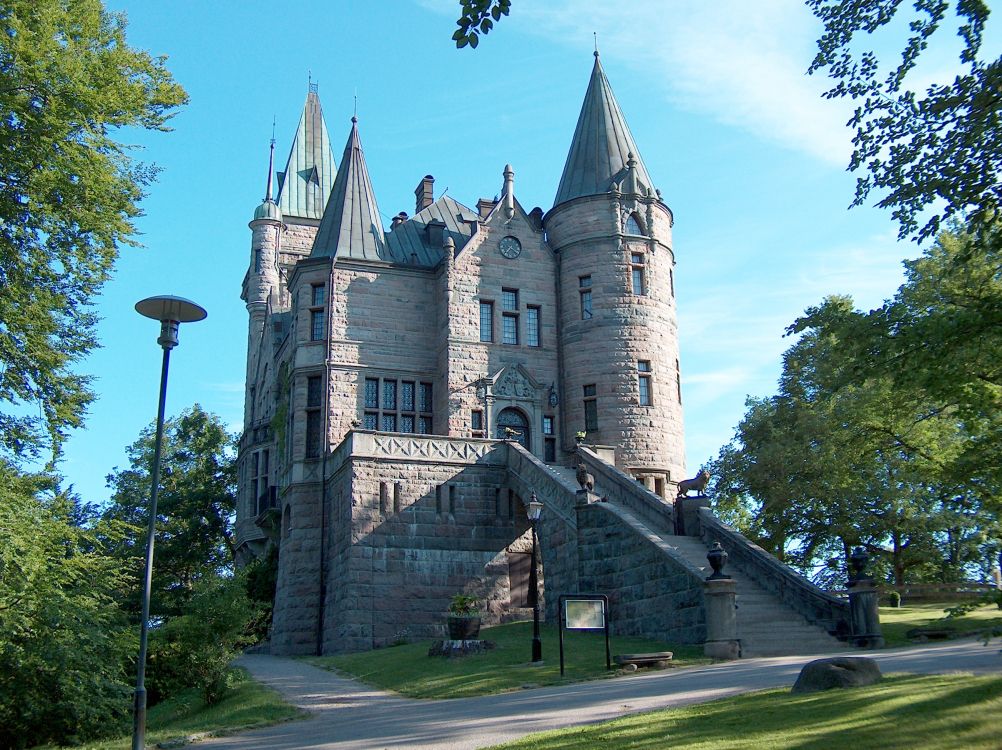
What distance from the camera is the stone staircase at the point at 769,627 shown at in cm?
2081

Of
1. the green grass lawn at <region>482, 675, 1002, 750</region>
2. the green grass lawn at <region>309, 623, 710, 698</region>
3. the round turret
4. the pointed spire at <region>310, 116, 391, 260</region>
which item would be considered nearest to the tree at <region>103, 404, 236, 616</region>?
the round turret

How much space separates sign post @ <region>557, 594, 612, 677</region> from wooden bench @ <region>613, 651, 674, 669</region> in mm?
300

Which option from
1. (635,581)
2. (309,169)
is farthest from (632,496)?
(309,169)

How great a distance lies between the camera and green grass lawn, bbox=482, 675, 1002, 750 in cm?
934

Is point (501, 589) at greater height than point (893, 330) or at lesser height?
lesser

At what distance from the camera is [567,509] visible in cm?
2795

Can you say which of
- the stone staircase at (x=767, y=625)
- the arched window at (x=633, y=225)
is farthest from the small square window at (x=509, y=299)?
the stone staircase at (x=767, y=625)

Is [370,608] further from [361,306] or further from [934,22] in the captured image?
[934,22]

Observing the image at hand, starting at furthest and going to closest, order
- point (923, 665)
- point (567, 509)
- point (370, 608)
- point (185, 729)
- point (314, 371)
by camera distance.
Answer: point (314, 371)
point (370, 608)
point (567, 509)
point (185, 729)
point (923, 665)

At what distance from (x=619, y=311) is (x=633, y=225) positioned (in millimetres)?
3725

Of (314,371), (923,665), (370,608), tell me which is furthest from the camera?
(314,371)

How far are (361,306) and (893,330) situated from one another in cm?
2607

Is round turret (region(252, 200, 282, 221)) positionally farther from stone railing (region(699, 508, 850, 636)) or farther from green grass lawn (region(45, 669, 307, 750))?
green grass lawn (region(45, 669, 307, 750))

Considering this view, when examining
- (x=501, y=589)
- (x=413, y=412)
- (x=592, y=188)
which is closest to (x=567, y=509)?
(x=501, y=589)
